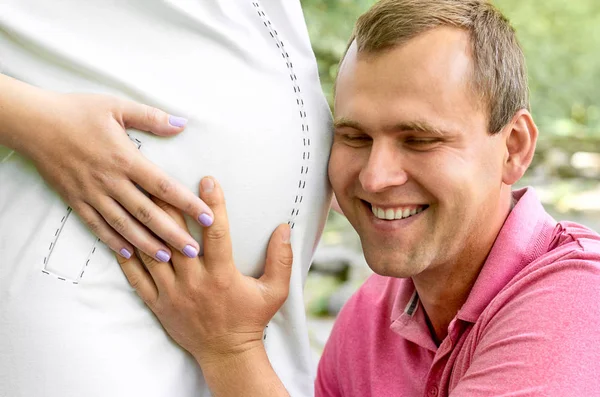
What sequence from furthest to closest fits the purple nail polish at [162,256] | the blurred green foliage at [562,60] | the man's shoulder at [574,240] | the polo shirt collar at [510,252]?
the blurred green foliage at [562,60] → the polo shirt collar at [510,252] → the man's shoulder at [574,240] → the purple nail polish at [162,256]

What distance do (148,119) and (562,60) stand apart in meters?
5.89

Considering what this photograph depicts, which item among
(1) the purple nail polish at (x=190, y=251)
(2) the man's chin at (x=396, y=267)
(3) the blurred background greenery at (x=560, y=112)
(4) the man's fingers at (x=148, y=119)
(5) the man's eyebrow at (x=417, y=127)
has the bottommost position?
(1) the purple nail polish at (x=190, y=251)

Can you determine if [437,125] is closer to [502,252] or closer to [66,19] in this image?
[502,252]

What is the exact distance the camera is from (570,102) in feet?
22.0

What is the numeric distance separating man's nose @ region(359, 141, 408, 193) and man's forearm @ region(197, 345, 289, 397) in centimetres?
35

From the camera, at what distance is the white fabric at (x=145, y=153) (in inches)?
45.6

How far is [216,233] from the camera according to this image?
1.26 metres

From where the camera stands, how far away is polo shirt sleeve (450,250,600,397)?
3.96 feet

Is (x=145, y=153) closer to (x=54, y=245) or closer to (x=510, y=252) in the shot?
(x=54, y=245)

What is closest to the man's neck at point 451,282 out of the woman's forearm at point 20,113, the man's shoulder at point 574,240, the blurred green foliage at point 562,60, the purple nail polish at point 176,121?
the man's shoulder at point 574,240

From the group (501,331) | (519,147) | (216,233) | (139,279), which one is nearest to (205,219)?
(216,233)

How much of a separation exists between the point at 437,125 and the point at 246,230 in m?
0.38

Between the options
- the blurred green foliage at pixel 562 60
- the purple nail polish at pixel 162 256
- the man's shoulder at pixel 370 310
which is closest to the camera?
the purple nail polish at pixel 162 256

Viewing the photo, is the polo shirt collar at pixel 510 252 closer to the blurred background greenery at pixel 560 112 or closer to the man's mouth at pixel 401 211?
the man's mouth at pixel 401 211
